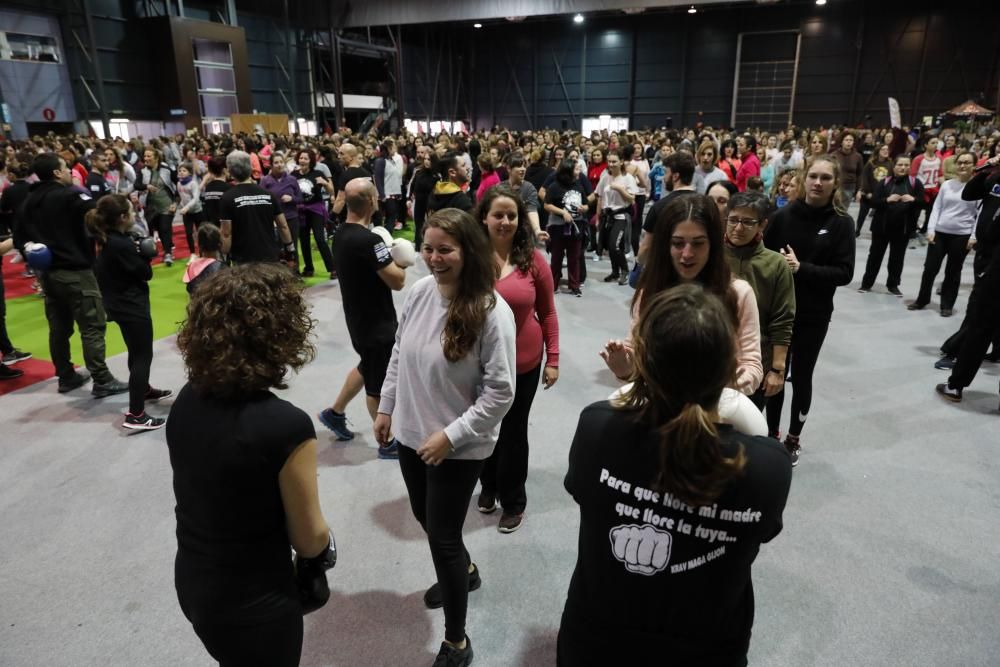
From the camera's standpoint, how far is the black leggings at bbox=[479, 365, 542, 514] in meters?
2.82

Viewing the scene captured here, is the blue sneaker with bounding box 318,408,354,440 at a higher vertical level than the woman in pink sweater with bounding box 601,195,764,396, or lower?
lower

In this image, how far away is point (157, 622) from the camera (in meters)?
2.47

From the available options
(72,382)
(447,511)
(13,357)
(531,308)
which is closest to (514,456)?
(531,308)

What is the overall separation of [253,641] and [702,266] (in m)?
1.79

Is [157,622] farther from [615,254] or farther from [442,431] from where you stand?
[615,254]

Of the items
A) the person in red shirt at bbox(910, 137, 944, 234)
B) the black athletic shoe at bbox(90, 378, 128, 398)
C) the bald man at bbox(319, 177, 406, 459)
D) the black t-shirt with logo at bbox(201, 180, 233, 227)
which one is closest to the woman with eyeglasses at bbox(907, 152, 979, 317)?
the person in red shirt at bbox(910, 137, 944, 234)

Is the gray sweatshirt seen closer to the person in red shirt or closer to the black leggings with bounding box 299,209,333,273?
the black leggings with bounding box 299,209,333,273

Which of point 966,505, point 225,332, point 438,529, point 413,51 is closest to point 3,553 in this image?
point 438,529

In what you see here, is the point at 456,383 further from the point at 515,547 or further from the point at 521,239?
the point at 515,547

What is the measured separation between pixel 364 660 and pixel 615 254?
19.3 ft

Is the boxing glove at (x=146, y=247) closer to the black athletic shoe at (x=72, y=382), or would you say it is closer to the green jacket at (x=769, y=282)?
the black athletic shoe at (x=72, y=382)

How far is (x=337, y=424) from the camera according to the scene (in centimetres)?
392

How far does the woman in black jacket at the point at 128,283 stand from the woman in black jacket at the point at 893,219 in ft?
23.9

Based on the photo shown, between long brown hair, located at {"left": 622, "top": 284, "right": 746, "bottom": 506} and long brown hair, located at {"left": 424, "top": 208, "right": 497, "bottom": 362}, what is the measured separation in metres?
0.89
